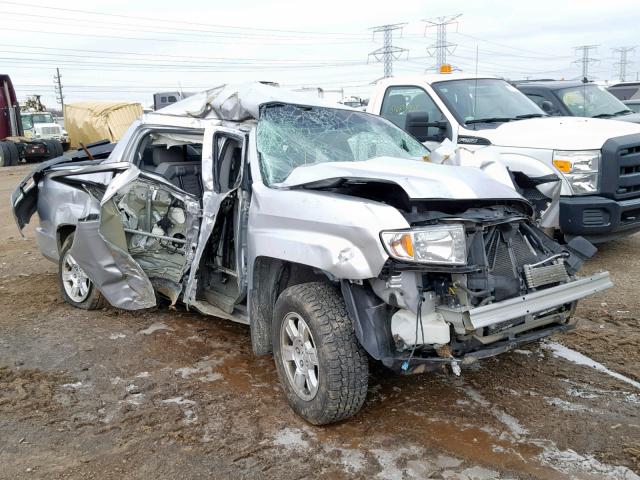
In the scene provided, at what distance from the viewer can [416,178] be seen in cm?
388

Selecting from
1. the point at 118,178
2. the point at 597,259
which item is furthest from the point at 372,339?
the point at 597,259

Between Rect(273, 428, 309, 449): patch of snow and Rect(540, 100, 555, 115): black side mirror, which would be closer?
Rect(273, 428, 309, 449): patch of snow

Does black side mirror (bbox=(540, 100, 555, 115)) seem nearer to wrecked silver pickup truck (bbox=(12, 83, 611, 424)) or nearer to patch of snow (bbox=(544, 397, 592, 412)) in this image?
wrecked silver pickup truck (bbox=(12, 83, 611, 424))

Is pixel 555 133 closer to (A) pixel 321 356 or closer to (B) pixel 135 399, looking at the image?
(A) pixel 321 356

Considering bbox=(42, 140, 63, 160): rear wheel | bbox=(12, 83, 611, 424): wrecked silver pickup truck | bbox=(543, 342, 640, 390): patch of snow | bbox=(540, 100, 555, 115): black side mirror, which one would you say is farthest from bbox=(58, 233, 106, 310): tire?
bbox=(42, 140, 63, 160): rear wheel

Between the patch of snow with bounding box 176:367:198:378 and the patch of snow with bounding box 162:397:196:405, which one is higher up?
the patch of snow with bounding box 162:397:196:405

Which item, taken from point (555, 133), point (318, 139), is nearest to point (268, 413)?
point (318, 139)

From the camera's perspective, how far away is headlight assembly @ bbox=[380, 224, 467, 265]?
3.49 meters

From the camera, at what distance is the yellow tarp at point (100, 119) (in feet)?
80.5

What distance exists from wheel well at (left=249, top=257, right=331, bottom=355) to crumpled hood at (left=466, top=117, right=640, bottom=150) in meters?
4.04

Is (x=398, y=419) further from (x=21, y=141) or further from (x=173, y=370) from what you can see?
(x=21, y=141)

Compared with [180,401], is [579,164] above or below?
above

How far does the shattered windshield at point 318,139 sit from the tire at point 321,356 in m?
0.93

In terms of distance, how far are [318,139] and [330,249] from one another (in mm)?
1507
